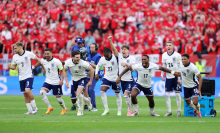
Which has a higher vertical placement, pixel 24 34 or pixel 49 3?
pixel 49 3

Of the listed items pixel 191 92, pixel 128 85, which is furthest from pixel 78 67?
pixel 191 92

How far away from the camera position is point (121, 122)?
38.5 feet

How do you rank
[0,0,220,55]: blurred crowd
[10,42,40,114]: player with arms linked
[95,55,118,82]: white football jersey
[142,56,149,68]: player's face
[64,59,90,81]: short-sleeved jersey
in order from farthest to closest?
1. [0,0,220,55]: blurred crowd
2. [10,42,40,114]: player with arms linked
3. [95,55,118,82]: white football jersey
4. [64,59,90,81]: short-sleeved jersey
5. [142,56,149,68]: player's face

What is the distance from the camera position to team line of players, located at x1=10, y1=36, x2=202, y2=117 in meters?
13.8

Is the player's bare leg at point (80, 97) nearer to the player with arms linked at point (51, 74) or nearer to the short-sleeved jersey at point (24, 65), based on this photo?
the player with arms linked at point (51, 74)

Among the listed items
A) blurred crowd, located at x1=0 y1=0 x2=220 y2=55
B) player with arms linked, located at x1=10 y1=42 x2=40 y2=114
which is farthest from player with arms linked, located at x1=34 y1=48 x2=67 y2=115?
blurred crowd, located at x1=0 y1=0 x2=220 y2=55

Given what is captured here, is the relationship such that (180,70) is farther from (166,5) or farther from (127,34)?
(166,5)

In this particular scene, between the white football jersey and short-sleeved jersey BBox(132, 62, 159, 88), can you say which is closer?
short-sleeved jersey BBox(132, 62, 159, 88)

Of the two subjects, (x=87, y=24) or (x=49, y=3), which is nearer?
(x=87, y=24)

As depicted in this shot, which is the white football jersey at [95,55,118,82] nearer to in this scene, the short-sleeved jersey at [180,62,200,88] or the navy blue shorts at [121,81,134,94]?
the navy blue shorts at [121,81,134,94]

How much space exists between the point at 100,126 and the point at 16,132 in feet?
7.13

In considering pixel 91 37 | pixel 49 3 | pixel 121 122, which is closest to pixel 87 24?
pixel 91 37

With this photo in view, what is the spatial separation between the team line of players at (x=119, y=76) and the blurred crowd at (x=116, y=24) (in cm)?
1245

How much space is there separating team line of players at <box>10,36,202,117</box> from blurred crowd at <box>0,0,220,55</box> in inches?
490
